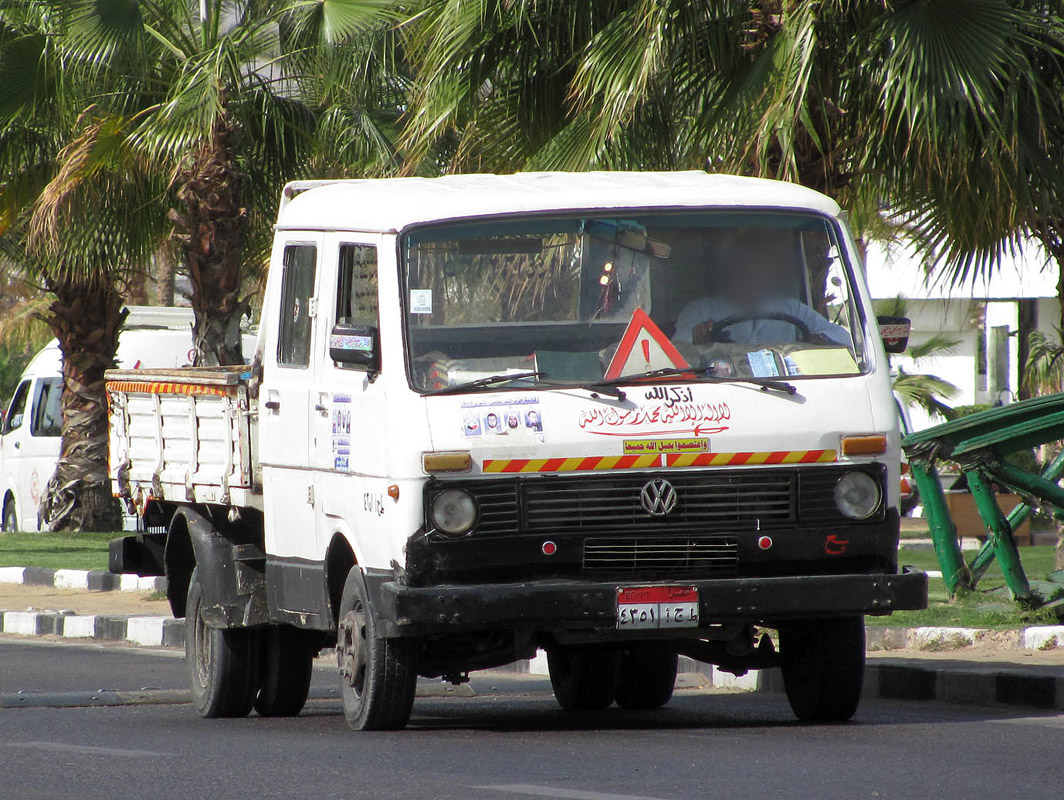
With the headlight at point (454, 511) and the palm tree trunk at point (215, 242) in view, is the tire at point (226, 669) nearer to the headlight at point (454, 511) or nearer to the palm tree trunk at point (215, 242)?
the headlight at point (454, 511)

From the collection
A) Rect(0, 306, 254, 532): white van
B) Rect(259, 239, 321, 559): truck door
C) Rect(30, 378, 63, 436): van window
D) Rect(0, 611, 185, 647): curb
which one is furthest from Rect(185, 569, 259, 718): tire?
Rect(30, 378, 63, 436): van window

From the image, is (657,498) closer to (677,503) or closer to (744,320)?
(677,503)

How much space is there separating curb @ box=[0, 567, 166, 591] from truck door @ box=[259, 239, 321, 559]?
308 inches

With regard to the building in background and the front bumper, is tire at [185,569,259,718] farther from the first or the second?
the building in background

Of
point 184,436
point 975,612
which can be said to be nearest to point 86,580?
point 184,436

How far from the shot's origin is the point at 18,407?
26547 mm

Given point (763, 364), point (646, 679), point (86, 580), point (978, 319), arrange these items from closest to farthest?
point (763, 364) → point (646, 679) → point (86, 580) → point (978, 319)

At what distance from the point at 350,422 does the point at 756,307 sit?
1699 mm

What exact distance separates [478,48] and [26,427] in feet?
50.1

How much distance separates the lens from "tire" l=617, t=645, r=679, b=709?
912 centimetres

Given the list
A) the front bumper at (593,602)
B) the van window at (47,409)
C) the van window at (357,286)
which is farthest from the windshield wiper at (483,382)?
the van window at (47,409)

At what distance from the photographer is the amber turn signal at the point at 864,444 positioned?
736cm

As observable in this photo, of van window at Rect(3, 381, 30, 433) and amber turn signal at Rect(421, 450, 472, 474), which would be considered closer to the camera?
amber turn signal at Rect(421, 450, 472, 474)

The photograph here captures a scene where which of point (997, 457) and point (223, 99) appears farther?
point (223, 99)
